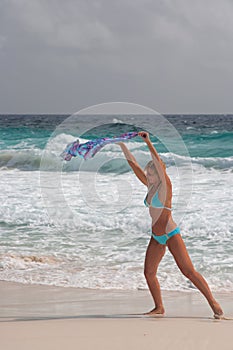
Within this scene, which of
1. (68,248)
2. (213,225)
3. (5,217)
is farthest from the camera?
(5,217)

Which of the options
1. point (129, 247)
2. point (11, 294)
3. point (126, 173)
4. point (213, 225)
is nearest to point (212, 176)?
point (126, 173)

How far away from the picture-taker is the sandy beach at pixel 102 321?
4.03 meters

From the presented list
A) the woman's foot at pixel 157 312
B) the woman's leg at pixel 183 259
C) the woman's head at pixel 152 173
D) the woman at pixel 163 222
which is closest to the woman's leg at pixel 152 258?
the woman at pixel 163 222

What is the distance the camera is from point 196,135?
1449 inches

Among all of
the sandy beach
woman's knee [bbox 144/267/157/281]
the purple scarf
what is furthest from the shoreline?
the purple scarf

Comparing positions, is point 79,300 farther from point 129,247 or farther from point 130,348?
point 129,247

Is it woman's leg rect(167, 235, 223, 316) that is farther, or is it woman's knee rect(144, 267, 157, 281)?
woman's knee rect(144, 267, 157, 281)

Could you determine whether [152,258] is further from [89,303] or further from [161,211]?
[89,303]

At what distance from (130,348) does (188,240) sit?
547 cm

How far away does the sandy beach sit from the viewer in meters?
4.03

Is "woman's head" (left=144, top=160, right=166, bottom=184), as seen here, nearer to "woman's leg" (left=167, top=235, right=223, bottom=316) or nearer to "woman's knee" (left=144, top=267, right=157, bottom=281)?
"woman's leg" (left=167, top=235, right=223, bottom=316)

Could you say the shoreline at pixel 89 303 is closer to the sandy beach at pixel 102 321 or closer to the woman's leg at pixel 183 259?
the sandy beach at pixel 102 321

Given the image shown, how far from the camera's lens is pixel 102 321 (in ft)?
15.7

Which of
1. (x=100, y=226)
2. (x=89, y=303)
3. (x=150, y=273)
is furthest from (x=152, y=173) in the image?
(x=100, y=226)
